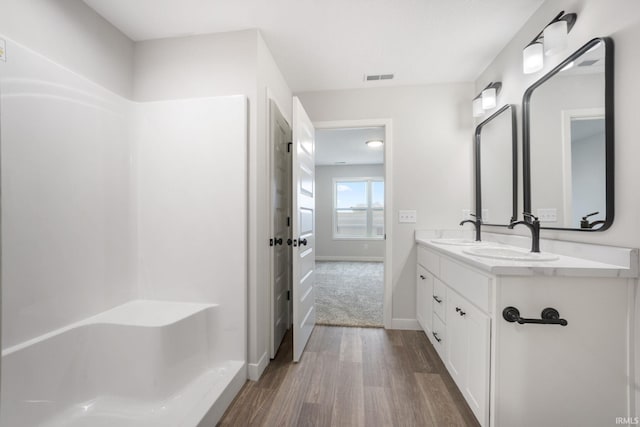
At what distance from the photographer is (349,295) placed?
3.83 m

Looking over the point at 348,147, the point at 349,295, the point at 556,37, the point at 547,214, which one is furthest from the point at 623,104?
the point at 348,147

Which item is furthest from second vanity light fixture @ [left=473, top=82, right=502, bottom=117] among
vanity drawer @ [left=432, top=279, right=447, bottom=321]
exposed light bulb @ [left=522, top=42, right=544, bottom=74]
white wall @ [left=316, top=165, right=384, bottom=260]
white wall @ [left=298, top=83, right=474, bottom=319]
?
white wall @ [left=316, top=165, right=384, bottom=260]

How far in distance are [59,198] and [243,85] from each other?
1.22m

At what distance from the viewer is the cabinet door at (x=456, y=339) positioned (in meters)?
1.67

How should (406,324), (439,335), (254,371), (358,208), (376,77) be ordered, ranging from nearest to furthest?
(254,371) < (439,335) < (376,77) < (406,324) < (358,208)

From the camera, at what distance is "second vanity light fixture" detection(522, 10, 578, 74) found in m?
1.62

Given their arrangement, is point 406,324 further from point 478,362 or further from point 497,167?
point 497,167

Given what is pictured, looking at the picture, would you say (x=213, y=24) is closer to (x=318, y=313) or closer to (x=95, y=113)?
(x=95, y=113)

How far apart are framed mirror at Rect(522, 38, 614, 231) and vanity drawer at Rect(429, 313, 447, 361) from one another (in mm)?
900

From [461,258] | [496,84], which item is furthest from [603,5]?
[461,258]

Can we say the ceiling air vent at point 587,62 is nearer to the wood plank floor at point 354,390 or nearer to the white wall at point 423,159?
the white wall at point 423,159

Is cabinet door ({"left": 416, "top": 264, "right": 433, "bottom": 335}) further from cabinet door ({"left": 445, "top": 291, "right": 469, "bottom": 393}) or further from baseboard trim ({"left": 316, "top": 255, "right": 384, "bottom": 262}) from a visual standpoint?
baseboard trim ({"left": 316, "top": 255, "right": 384, "bottom": 262})

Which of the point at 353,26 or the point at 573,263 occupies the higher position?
the point at 353,26

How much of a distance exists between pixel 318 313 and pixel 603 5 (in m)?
2.99
